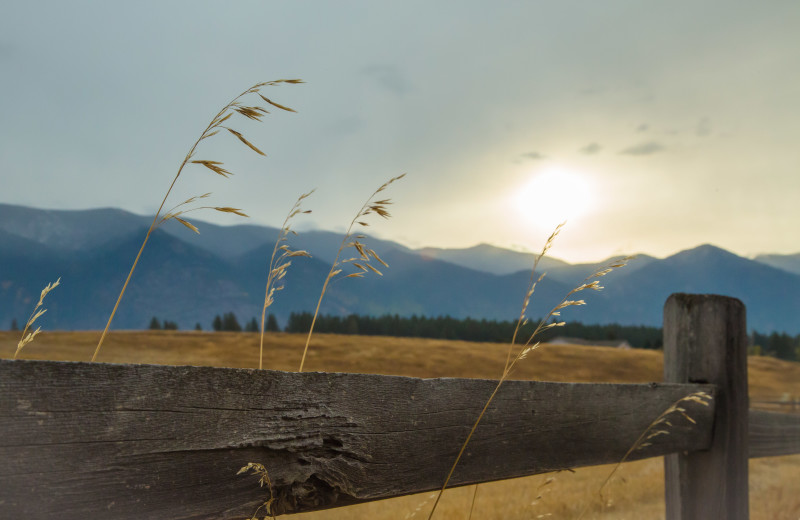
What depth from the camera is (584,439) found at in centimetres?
183

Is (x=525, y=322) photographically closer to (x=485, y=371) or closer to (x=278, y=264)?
(x=278, y=264)

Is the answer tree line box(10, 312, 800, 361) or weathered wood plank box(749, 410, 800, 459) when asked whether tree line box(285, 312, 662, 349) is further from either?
weathered wood plank box(749, 410, 800, 459)

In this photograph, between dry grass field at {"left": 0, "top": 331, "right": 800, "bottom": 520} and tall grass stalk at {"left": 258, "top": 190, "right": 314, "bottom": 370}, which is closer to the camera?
tall grass stalk at {"left": 258, "top": 190, "right": 314, "bottom": 370}

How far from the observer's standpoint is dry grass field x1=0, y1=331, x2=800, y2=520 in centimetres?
436

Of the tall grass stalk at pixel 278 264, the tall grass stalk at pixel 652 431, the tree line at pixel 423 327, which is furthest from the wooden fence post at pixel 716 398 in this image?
the tree line at pixel 423 327

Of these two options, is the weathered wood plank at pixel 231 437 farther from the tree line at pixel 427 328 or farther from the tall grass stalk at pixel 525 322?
the tree line at pixel 427 328

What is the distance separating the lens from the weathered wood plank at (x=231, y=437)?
2.82 feet

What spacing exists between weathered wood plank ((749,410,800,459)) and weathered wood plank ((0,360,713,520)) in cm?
183

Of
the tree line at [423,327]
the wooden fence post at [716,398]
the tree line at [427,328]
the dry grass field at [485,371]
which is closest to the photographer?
the wooden fence post at [716,398]

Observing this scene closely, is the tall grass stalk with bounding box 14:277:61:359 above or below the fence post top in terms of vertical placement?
below

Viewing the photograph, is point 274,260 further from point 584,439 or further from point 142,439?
point 584,439

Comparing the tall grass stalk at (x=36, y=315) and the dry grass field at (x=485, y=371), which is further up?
the tall grass stalk at (x=36, y=315)

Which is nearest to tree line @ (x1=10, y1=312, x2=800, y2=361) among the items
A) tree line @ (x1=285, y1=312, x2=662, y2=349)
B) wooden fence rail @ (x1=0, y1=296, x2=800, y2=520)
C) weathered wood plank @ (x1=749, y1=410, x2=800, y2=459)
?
tree line @ (x1=285, y1=312, x2=662, y2=349)

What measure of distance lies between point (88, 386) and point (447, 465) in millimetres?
922
